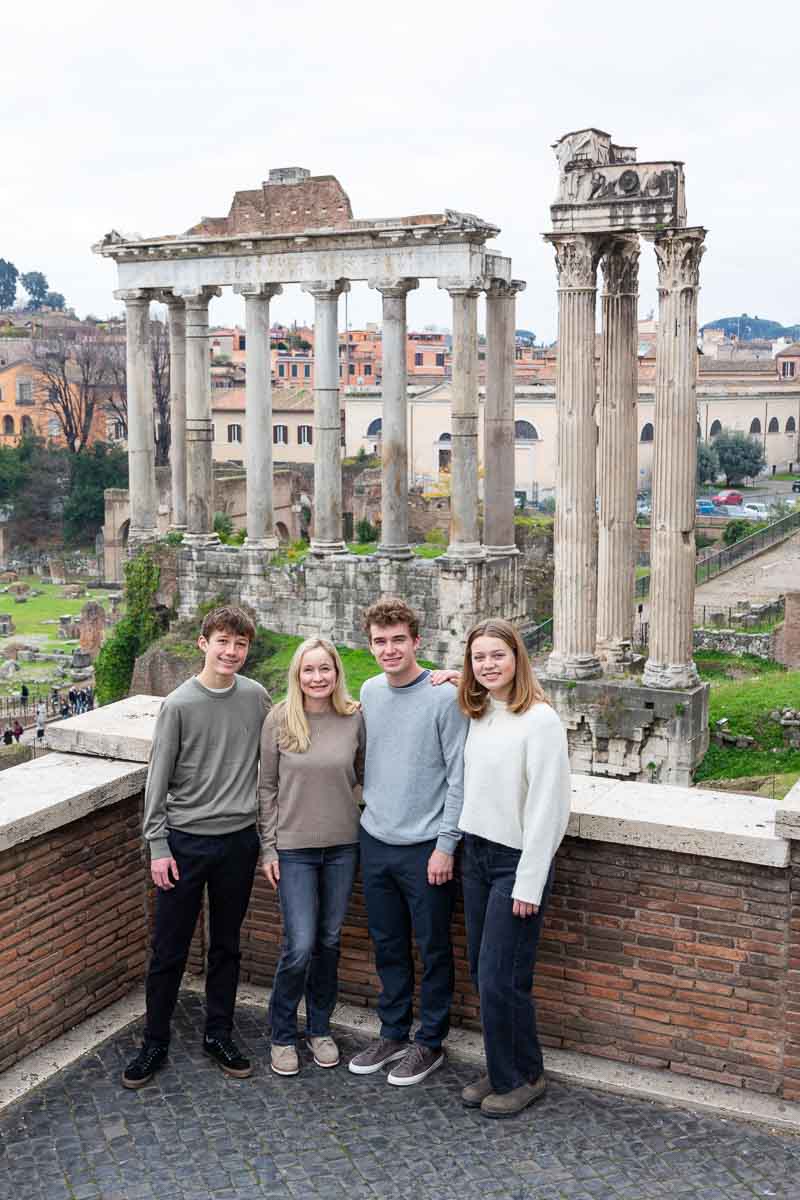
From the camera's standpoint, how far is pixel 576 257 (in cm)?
1603

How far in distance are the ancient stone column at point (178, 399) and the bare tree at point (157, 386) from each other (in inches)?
924

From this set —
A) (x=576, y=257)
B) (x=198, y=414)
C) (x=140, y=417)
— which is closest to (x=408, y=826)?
(x=576, y=257)

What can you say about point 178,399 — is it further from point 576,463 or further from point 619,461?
point 619,461

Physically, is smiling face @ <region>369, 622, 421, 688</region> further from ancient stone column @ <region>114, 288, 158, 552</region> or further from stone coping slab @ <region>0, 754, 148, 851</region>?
ancient stone column @ <region>114, 288, 158, 552</region>

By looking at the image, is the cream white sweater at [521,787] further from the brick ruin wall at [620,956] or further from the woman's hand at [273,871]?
the woman's hand at [273,871]

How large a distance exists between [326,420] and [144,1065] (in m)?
19.1

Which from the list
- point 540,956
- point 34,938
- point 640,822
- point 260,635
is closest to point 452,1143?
point 540,956

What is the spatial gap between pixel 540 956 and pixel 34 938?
1830 mm

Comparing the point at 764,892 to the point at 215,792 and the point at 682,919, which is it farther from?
the point at 215,792

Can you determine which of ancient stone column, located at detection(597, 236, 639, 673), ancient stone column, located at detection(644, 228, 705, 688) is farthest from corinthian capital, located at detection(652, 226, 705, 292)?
ancient stone column, located at detection(597, 236, 639, 673)

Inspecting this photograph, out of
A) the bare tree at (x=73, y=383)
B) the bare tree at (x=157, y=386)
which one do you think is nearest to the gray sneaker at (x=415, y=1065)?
the bare tree at (x=157, y=386)

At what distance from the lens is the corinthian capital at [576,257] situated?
1591cm

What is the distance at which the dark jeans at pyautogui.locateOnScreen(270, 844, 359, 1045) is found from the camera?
5.16 m

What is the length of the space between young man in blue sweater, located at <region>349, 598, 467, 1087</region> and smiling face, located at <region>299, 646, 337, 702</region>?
0.17m
